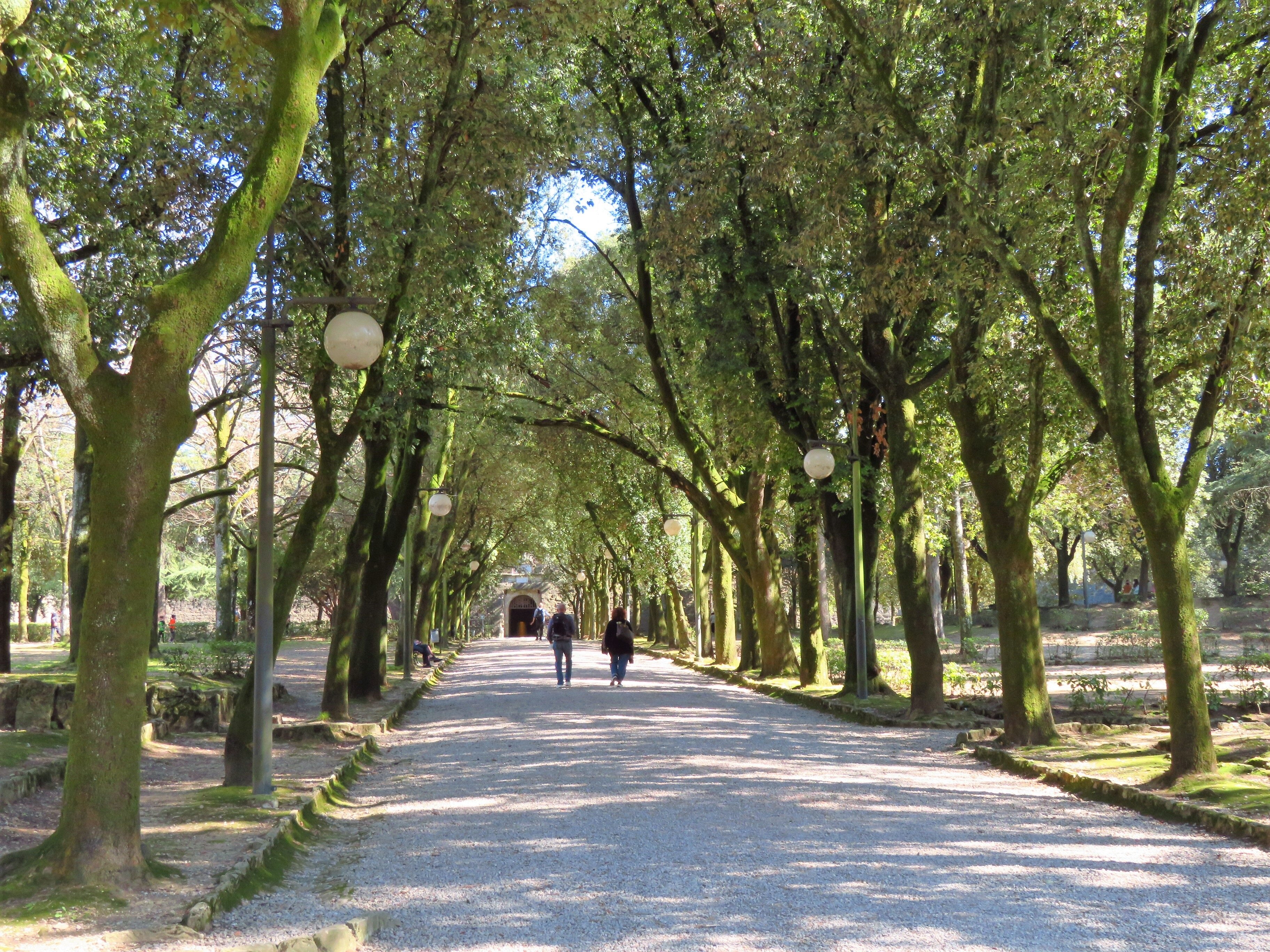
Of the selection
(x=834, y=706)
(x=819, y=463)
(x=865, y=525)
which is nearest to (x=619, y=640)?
(x=865, y=525)

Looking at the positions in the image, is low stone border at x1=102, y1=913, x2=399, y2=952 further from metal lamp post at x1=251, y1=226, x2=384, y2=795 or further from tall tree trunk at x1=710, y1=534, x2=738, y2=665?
tall tree trunk at x1=710, y1=534, x2=738, y2=665

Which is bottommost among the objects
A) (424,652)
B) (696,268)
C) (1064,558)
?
(424,652)

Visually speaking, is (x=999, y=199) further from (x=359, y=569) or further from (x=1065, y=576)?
(x=1065, y=576)

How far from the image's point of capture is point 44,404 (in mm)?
26469

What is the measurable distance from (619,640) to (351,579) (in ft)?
27.8

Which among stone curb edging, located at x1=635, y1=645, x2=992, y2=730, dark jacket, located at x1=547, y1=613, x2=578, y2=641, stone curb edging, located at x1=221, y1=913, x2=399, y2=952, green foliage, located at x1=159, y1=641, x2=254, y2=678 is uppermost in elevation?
dark jacket, located at x1=547, y1=613, x2=578, y2=641

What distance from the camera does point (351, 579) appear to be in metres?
16.0

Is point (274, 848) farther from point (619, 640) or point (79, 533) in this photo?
point (619, 640)

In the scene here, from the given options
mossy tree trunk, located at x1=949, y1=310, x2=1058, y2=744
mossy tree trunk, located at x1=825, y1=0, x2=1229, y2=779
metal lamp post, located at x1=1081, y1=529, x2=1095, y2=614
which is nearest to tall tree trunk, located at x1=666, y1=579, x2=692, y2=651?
metal lamp post, located at x1=1081, y1=529, x2=1095, y2=614

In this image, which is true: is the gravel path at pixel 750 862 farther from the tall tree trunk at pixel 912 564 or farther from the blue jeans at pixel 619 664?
the blue jeans at pixel 619 664

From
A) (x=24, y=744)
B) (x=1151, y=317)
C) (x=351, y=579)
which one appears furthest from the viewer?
(x=351, y=579)

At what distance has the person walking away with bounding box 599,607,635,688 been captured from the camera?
23.4 metres

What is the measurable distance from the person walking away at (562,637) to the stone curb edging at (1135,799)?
12.5 m

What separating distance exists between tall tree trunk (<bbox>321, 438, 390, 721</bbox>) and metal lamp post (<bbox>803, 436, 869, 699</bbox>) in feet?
20.0
